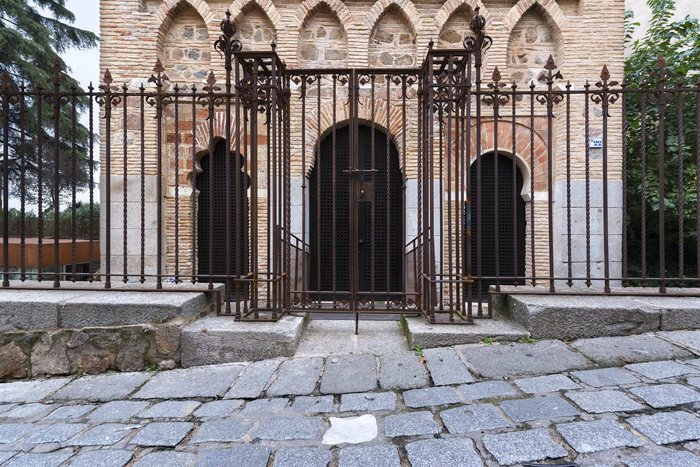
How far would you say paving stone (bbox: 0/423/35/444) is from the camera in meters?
2.18

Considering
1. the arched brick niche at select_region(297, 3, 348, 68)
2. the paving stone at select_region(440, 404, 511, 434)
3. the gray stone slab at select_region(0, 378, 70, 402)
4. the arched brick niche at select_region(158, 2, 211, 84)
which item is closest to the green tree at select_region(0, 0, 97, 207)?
the arched brick niche at select_region(158, 2, 211, 84)

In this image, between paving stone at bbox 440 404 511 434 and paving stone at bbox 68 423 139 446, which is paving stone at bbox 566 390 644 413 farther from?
paving stone at bbox 68 423 139 446

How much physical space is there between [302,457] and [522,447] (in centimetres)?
110

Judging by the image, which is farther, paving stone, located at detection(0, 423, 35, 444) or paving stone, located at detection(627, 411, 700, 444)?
paving stone, located at detection(0, 423, 35, 444)

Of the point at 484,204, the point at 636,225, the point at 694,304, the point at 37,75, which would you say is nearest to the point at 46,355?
the point at 694,304

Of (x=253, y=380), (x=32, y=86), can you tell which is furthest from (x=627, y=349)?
(x=32, y=86)

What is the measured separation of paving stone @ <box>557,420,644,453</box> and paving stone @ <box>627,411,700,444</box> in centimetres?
9

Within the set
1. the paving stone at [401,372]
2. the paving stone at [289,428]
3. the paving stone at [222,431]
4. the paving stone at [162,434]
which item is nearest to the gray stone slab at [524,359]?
the paving stone at [401,372]

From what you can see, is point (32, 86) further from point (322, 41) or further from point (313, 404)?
point (313, 404)

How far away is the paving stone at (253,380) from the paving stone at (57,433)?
2.83 feet

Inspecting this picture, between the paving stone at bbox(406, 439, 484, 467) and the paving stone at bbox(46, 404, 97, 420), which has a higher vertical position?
the paving stone at bbox(406, 439, 484, 467)

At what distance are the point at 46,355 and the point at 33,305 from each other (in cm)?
44

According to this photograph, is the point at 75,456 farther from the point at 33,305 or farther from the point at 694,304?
the point at 694,304

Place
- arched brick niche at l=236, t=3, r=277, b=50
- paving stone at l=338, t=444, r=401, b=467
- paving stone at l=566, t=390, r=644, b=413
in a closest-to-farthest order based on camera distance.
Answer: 1. paving stone at l=338, t=444, r=401, b=467
2. paving stone at l=566, t=390, r=644, b=413
3. arched brick niche at l=236, t=3, r=277, b=50
